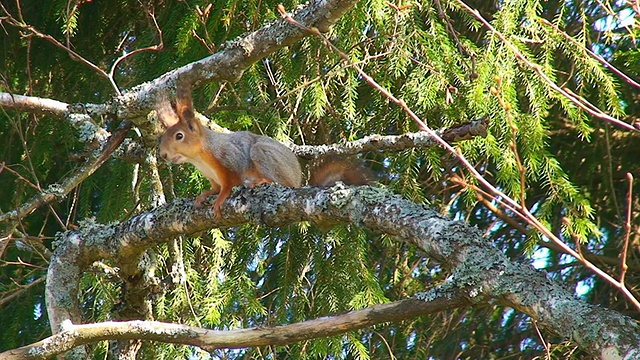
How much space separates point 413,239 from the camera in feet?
7.57

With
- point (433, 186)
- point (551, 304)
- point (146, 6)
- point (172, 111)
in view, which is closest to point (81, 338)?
point (172, 111)

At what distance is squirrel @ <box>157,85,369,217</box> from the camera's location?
10.8 ft

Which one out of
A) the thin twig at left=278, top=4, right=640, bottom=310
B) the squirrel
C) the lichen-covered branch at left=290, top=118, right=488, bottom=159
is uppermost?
the squirrel

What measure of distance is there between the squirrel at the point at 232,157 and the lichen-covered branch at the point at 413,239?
11.5 inches

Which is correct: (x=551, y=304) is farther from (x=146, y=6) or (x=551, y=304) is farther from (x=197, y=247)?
(x=146, y=6)

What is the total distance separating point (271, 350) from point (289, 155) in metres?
0.89

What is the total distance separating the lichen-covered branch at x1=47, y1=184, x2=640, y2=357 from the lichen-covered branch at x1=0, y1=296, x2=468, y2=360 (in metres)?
0.10

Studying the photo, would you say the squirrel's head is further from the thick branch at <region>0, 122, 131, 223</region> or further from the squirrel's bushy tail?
the squirrel's bushy tail

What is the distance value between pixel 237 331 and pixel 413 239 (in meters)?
0.61

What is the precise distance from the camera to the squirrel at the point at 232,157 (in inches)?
130

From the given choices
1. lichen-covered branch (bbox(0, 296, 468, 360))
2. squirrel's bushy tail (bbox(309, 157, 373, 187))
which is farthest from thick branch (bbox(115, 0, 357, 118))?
lichen-covered branch (bbox(0, 296, 468, 360))

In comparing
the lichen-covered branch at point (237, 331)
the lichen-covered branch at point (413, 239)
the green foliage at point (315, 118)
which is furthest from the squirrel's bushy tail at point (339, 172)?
the lichen-covered branch at point (237, 331)

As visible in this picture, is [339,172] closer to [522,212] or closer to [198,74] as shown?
[198,74]

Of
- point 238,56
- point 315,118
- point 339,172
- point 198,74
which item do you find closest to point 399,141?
point 339,172
